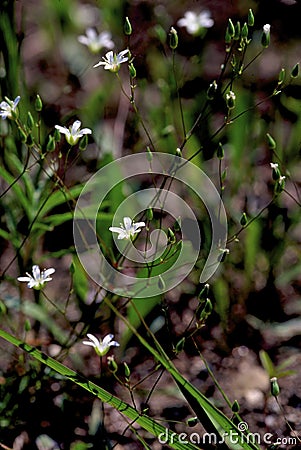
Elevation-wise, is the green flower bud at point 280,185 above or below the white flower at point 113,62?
below

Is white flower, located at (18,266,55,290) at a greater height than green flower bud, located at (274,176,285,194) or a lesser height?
lesser

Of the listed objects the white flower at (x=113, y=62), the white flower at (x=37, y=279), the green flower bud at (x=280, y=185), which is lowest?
the white flower at (x=37, y=279)

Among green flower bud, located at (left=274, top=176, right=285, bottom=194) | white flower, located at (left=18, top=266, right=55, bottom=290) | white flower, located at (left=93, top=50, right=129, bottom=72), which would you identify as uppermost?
white flower, located at (left=93, top=50, right=129, bottom=72)

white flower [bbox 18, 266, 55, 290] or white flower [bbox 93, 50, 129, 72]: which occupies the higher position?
white flower [bbox 93, 50, 129, 72]

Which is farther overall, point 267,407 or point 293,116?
point 293,116

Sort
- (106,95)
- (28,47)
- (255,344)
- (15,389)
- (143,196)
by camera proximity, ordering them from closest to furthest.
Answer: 1. (15,389)
2. (255,344)
3. (143,196)
4. (106,95)
5. (28,47)

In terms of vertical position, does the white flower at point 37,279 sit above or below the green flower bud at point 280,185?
below

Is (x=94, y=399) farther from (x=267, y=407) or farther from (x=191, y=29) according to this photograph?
(x=191, y=29)

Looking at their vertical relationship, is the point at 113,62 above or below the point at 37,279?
above

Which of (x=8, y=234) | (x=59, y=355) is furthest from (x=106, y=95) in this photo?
(x=59, y=355)

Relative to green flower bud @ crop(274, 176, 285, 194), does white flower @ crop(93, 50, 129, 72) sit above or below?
above

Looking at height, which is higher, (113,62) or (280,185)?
(113,62)
